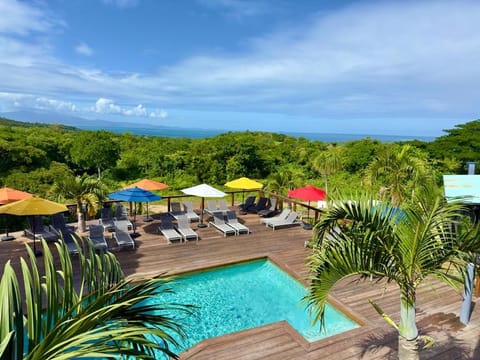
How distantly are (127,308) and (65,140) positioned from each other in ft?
110

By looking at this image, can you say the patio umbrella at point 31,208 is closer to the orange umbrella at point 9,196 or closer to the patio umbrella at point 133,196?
the orange umbrella at point 9,196

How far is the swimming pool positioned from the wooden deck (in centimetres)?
26

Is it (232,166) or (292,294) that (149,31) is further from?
(292,294)

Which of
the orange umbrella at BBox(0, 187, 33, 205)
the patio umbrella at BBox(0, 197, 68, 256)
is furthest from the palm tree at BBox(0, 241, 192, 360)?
the orange umbrella at BBox(0, 187, 33, 205)

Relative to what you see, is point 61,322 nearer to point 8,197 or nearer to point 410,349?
point 410,349

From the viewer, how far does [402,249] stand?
3074 mm

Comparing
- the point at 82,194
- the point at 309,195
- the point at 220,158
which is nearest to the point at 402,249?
the point at 309,195

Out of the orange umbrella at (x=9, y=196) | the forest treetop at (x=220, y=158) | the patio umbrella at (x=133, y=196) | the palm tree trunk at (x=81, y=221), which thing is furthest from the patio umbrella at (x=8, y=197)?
the forest treetop at (x=220, y=158)

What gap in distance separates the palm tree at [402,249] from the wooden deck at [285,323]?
0.34m

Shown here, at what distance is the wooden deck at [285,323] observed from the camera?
4570 mm

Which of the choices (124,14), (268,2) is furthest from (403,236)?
(124,14)

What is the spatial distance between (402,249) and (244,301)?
14.4 feet

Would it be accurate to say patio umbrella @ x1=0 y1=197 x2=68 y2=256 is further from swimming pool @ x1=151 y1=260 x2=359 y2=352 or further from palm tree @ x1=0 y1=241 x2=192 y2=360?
palm tree @ x1=0 y1=241 x2=192 y2=360

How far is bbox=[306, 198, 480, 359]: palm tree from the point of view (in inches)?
118
